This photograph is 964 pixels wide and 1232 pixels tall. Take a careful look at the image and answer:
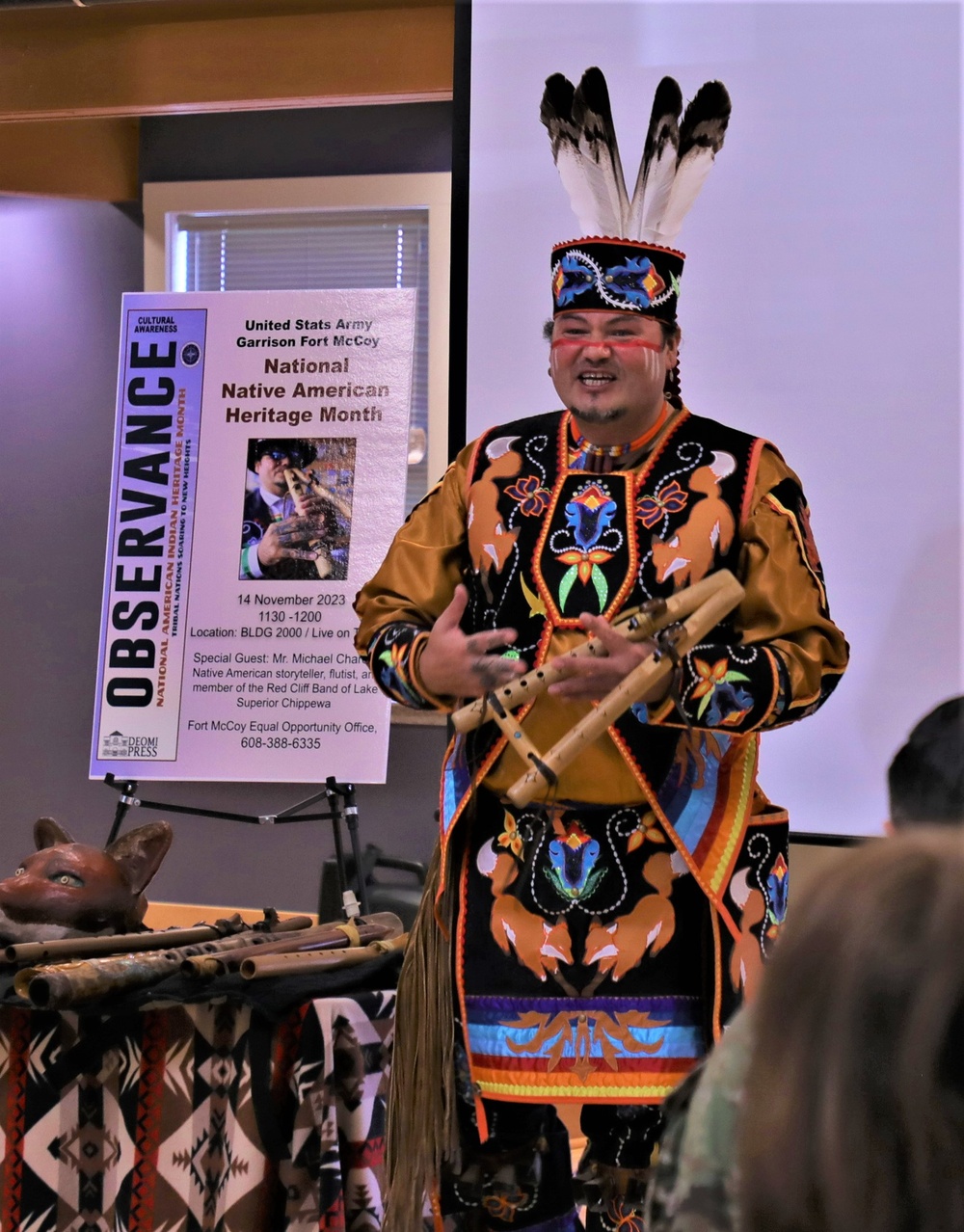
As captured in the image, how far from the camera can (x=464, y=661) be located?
1.89m

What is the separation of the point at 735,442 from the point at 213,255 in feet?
12.4

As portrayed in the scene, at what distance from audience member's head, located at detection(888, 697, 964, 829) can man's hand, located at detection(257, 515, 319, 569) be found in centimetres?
263

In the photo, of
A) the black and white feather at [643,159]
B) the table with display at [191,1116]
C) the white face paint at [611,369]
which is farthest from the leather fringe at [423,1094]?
the black and white feather at [643,159]

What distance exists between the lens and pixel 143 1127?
2059 mm

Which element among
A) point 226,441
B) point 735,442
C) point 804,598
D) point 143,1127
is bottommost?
point 143,1127

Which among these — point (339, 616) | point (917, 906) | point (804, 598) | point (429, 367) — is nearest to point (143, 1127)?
point (804, 598)

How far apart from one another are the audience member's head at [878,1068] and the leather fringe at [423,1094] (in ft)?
4.31

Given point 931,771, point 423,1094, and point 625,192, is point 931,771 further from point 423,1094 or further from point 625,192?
point 625,192

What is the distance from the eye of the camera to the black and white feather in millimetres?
2107

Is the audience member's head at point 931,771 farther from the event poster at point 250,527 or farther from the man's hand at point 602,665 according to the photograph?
the event poster at point 250,527

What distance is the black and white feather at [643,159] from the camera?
211 cm

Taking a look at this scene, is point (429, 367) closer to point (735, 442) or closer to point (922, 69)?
point (922, 69)

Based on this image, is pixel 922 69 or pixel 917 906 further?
pixel 922 69

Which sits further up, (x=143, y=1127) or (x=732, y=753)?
(x=732, y=753)
